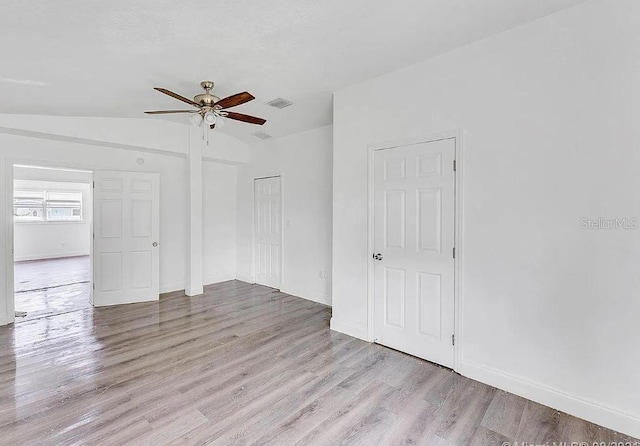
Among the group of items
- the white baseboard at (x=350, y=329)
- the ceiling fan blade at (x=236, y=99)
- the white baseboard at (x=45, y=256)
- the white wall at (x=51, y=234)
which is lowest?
the white baseboard at (x=350, y=329)

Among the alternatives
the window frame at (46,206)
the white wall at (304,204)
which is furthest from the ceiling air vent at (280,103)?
the window frame at (46,206)

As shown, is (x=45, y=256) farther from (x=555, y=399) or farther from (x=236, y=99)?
(x=555, y=399)

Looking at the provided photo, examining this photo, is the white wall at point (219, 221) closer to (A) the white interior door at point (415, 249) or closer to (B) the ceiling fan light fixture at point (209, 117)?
(B) the ceiling fan light fixture at point (209, 117)

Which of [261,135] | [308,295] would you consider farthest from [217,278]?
[261,135]

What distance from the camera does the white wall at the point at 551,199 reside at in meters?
2.01

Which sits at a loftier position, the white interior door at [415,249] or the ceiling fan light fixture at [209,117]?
the ceiling fan light fixture at [209,117]

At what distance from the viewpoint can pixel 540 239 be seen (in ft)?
7.60

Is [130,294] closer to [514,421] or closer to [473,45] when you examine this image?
[514,421]

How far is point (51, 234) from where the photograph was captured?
9.14 metres

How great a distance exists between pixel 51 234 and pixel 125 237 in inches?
258

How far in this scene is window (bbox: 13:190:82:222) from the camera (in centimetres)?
873

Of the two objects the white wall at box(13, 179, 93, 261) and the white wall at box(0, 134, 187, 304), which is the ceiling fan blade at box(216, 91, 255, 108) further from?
the white wall at box(13, 179, 93, 261)

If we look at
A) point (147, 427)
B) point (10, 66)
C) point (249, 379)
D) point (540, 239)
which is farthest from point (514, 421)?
point (10, 66)

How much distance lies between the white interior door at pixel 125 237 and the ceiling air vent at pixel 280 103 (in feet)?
8.03
